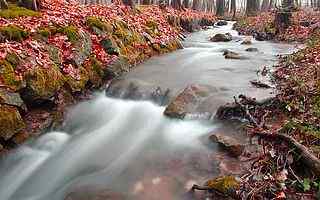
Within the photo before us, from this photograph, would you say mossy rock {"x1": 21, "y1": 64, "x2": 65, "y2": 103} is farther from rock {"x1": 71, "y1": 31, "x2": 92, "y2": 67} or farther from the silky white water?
rock {"x1": 71, "y1": 31, "x2": 92, "y2": 67}

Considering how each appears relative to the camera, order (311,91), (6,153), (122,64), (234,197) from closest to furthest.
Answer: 1. (234,197)
2. (6,153)
3. (311,91)
4. (122,64)

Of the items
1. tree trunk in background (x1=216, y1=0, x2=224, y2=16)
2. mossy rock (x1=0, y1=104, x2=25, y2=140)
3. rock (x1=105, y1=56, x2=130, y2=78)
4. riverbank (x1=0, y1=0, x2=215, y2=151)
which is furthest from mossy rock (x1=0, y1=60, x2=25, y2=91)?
tree trunk in background (x1=216, y1=0, x2=224, y2=16)

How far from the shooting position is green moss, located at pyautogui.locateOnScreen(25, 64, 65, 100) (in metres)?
7.81

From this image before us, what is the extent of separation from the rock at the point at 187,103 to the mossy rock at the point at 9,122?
3020 millimetres

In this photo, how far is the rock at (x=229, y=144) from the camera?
639 centimetres

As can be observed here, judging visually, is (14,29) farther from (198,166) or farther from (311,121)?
(311,121)

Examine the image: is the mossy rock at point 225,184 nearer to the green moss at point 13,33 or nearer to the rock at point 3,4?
the green moss at point 13,33

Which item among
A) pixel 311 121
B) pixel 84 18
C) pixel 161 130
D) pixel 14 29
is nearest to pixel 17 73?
pixel 14 29

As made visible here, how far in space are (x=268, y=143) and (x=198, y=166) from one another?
1.17m

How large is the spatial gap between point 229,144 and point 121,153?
2.05 m

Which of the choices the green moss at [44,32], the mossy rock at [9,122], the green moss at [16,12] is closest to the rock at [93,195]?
the mossy rock at [9,122]

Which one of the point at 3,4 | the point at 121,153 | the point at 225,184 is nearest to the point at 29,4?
the point at 3,4

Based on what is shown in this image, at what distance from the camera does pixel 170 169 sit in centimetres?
633

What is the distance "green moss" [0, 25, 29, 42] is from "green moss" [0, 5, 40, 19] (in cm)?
86
